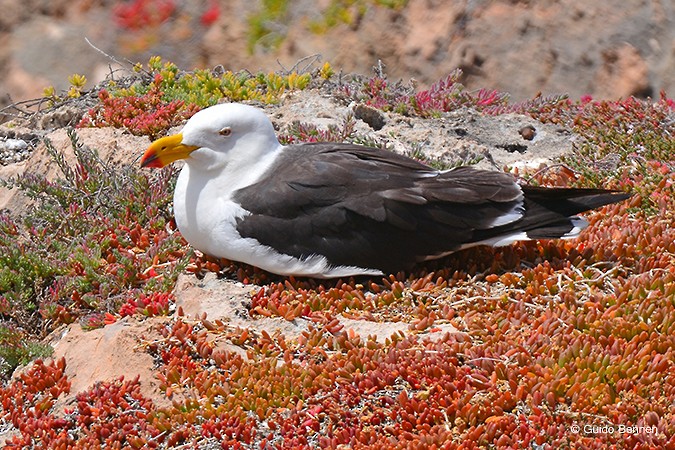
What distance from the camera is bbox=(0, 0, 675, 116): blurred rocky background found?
12258 millimetres

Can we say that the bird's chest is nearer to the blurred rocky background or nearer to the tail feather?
the tail feather

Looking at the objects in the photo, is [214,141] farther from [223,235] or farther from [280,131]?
[280,131]

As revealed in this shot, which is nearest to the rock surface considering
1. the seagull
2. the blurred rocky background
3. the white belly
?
the white belly

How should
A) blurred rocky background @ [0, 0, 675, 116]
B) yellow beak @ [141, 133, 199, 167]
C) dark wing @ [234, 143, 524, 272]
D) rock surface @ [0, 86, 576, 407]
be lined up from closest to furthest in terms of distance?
rock surface @ [0, 86, 576, 407] < dark wing @ [234, 143, 524, 272] < yellow beak @ [141, 133, 199, 167] < blurred rocky background @ [0, 0, 675, 116]

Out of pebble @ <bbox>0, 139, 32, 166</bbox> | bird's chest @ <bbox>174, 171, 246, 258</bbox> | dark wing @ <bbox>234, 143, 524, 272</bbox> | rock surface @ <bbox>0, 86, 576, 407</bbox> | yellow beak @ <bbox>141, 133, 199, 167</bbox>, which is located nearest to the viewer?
rock surface @ <bbox>0, 86, 576, 407</bbox>

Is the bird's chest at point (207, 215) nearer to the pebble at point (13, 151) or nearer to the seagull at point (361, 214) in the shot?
the seagull at point (361, 214)

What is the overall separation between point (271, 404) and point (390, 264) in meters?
1.47

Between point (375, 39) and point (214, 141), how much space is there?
245 inches

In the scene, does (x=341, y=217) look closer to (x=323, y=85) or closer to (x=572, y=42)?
(x=323, y=85)

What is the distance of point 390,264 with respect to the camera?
643 cm

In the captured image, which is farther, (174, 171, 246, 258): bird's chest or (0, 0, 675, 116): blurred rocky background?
(0, 0, 675, 116): blurred rocky background

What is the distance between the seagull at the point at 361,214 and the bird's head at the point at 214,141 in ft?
0.07

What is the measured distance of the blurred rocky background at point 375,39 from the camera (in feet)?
40.2

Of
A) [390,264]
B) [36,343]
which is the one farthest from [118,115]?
[390,264]
